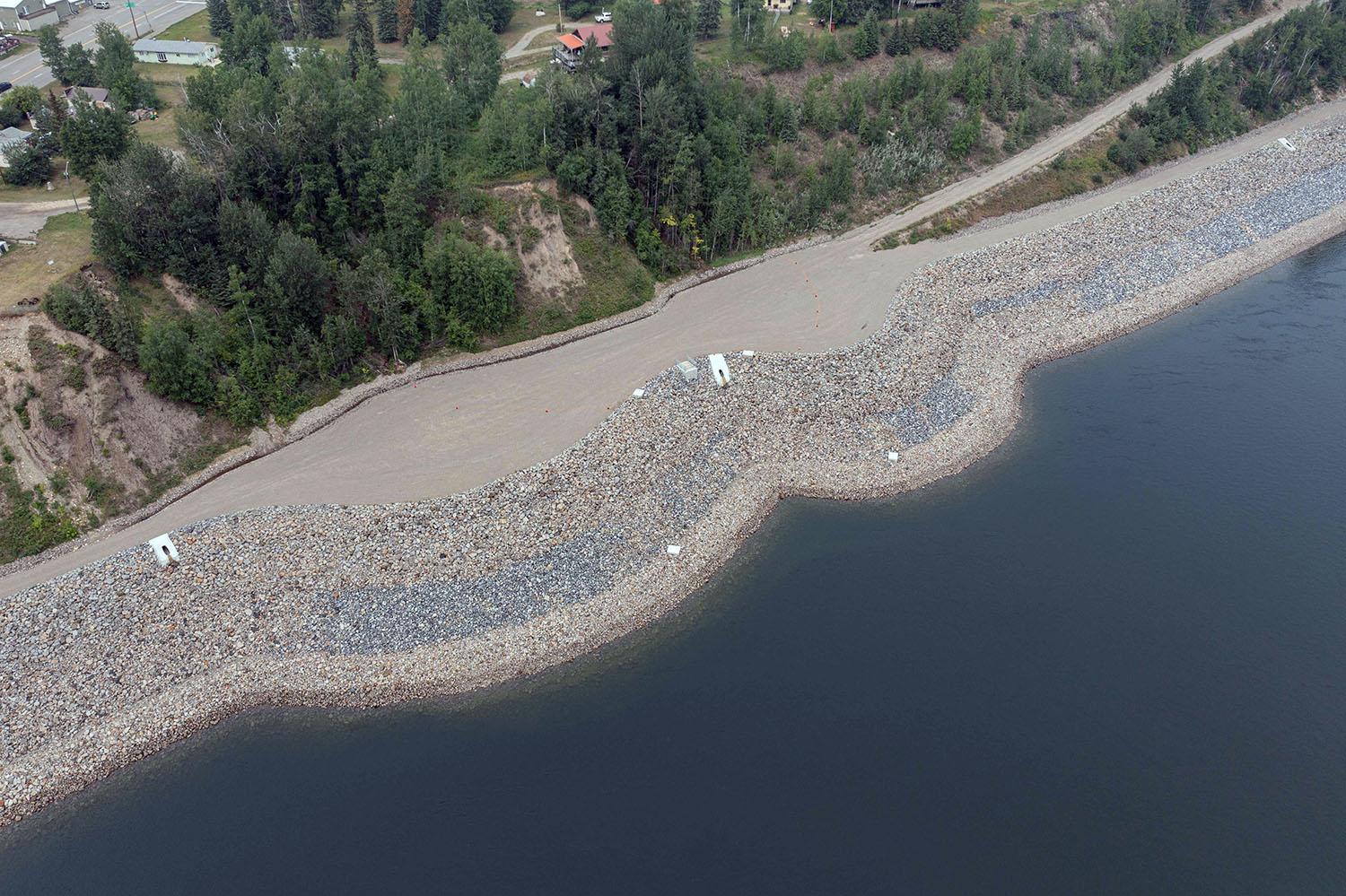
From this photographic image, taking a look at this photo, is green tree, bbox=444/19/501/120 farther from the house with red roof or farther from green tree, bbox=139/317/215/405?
green tree, bbox=139/317/215/405

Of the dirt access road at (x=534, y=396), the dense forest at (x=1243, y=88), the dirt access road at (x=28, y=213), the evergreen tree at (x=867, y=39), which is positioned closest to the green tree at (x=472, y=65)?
the dirt access road at (x=534, y=396)

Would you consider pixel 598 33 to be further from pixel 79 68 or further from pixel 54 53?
pixel 54 53

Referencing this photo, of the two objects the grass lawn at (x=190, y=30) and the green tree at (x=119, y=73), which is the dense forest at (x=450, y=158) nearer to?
the green tree at (x=119, y=73)

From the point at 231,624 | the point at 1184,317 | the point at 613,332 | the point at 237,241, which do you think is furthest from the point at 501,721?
the point at 1184,317

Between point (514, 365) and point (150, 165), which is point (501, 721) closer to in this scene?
point (514, 365)

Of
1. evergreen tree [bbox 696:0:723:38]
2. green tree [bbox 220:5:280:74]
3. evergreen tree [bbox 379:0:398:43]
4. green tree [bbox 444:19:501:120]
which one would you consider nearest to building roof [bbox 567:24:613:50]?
evergreen tree [bbox 696:0:723:38]

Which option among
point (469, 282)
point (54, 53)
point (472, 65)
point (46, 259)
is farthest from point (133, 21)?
point (469, 282)
